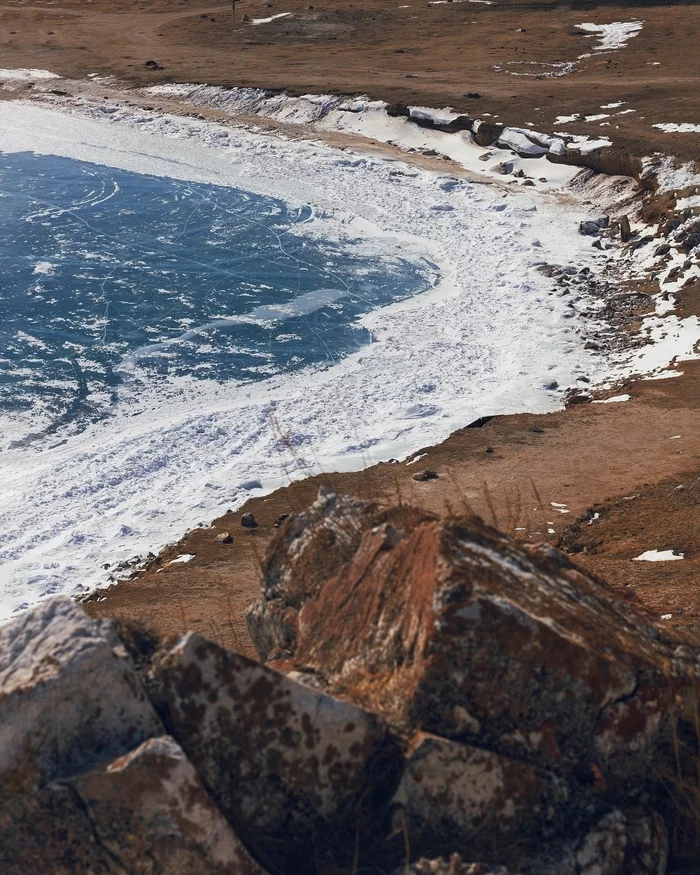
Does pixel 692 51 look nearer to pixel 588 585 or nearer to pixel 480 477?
pixel 480 477

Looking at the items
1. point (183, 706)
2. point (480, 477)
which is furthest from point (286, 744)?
point (480, 477)

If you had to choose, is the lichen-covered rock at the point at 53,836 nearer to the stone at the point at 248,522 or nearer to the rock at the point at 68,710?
the rock at the point at 68,710

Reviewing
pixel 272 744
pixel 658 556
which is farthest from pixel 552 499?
pixel 272 744

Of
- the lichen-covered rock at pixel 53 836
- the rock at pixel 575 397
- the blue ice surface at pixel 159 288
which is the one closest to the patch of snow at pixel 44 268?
the blue ice surface at pixel 159 288

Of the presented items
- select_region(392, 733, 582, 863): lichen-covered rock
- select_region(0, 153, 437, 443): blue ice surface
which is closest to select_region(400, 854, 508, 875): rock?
select_region(392, 733, 582, 863): lichen-covered rock

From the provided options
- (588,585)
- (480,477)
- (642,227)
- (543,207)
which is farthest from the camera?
(543,207)

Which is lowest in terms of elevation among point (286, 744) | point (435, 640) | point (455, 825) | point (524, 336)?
point (524, 336)
